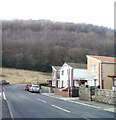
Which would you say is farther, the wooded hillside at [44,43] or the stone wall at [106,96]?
the wooded hillside at [44,43]

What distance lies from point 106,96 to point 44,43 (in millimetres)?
99190

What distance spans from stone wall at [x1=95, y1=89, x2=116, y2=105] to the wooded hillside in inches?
2445

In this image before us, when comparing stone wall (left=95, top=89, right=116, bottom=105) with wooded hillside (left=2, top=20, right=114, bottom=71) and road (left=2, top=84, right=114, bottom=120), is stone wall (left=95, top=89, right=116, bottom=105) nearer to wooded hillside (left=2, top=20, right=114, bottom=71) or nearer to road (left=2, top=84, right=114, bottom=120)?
road (left=2, top=84, right=114, bottom=120)

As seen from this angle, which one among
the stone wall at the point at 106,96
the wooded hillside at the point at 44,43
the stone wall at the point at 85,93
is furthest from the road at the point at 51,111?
the wooded hillside at the point at 44,43

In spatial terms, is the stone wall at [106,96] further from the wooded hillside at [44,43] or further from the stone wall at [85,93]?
the wooded hillside at [44,43]

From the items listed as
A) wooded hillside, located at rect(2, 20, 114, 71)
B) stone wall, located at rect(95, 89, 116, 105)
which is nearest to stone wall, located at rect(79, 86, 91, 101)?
stone wall, located at rect(95, 89, 116, 105)

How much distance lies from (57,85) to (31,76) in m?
34.4

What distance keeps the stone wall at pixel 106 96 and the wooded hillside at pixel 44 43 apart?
204 ft

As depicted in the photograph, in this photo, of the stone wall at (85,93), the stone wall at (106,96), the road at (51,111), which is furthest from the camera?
the stone wall at (85,93)

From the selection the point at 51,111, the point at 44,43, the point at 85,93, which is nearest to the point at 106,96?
the point at 85,93

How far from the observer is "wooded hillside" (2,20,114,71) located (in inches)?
3784

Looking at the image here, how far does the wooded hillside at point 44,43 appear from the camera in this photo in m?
96.1

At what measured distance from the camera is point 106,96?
825 inches

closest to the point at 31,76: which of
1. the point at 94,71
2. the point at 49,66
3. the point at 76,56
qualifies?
the point at 49,66
